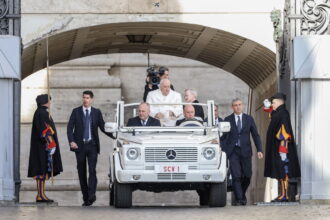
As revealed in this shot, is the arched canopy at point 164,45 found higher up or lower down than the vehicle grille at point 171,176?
higher up

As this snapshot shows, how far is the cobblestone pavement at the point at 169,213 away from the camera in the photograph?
19.7 metres

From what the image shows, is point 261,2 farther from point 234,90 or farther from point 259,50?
point 234,90

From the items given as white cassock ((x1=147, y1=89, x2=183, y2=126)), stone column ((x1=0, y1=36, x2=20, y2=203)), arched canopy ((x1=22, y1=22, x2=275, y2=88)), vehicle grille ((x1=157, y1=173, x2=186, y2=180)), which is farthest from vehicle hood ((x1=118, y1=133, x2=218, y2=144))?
arched canopy ((x1=22, y1=22, x2=275, y2=88))

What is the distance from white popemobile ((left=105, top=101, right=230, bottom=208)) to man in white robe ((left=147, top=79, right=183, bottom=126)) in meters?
1.11

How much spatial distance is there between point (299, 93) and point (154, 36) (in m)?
5.55

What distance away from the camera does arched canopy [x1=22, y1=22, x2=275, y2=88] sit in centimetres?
2734

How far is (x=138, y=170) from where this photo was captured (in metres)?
21.9

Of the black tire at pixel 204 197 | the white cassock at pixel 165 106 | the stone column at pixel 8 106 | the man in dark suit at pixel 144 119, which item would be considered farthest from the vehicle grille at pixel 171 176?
the stone column at pixel 8 106

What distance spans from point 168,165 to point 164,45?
9.27 metres

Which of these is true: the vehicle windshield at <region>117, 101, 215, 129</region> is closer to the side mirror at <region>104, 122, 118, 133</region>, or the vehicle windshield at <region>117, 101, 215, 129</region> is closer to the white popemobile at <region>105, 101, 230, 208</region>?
the side mirror at <region>104, 122, 118, 133</region>

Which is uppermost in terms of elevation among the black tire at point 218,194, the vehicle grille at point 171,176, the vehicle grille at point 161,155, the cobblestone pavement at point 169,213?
the vehicle grille at point 161,155

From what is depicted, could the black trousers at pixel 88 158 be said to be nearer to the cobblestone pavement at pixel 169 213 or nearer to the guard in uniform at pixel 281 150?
the cobblestone pavement at pixel 169 213

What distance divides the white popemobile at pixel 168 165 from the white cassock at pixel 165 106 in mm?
1112

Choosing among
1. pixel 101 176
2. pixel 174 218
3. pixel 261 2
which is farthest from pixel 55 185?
pixel 174 218
